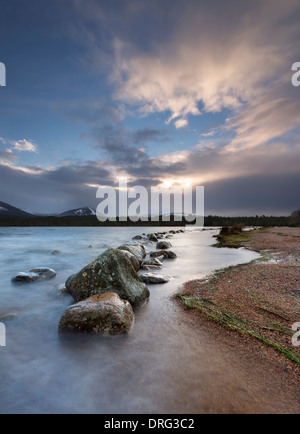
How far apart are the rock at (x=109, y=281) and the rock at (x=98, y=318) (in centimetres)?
133

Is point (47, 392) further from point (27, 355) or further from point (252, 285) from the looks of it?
point (252, 285)

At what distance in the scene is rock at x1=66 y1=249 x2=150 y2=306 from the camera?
6.02 m

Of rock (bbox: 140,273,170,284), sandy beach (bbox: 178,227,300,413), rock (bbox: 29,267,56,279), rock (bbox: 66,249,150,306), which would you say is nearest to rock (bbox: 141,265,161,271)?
rock (bbox: 140,273,170,284)

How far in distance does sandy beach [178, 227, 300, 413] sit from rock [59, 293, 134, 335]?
1.65 m

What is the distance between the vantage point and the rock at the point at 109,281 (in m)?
6.02

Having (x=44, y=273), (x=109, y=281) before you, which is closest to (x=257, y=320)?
(x=109, y=281)

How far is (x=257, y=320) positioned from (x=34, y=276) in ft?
28.6

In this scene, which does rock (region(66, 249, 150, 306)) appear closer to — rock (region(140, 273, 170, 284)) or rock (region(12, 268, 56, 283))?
rock (region(140, 273, 170, 284))

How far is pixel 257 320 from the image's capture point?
464 centimetres

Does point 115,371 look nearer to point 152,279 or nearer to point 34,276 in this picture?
point 152,279

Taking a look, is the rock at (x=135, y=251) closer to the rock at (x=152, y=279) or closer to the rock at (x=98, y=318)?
the rock at (x=152, y=279)

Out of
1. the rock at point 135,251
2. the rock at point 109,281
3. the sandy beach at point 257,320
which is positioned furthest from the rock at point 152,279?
the rock at point 135,251

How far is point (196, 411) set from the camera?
2.48 metres
